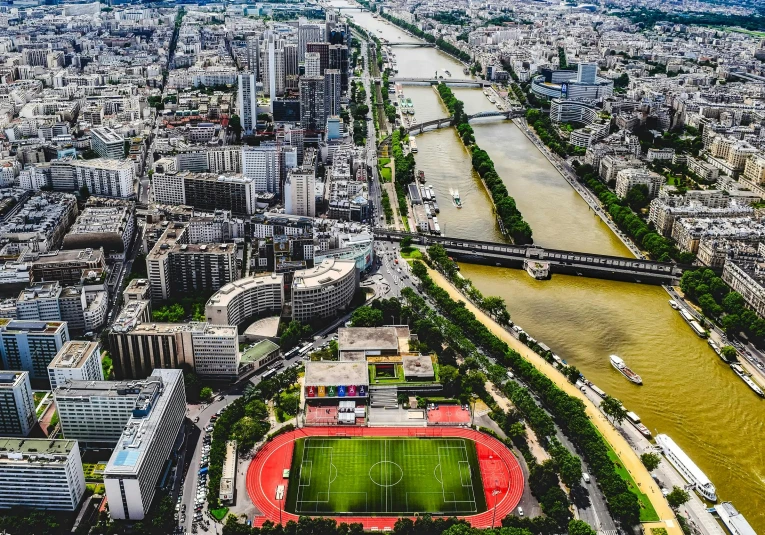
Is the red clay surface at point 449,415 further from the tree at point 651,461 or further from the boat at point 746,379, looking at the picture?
the boat at point 746,379

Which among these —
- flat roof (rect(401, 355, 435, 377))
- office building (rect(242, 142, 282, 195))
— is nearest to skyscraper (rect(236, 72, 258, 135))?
office building (rect(242, 142, 282, 195))

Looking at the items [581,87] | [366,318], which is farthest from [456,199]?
[581,87]

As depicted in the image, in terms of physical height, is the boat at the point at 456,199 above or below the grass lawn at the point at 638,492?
above

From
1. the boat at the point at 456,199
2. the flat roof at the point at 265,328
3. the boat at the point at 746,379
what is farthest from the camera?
the boat at the point at 456,199

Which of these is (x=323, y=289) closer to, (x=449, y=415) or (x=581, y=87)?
(x=449, y=415)

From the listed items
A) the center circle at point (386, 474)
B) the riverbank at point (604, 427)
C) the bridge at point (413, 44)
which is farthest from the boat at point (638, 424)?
the bridge at point (413, 44)

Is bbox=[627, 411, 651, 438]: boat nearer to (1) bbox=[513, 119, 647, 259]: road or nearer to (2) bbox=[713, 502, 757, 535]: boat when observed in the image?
(2) bbox=[713, 502, 757, 535]: boat

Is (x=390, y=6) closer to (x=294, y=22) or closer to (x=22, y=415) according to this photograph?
(x=294, y=22)
